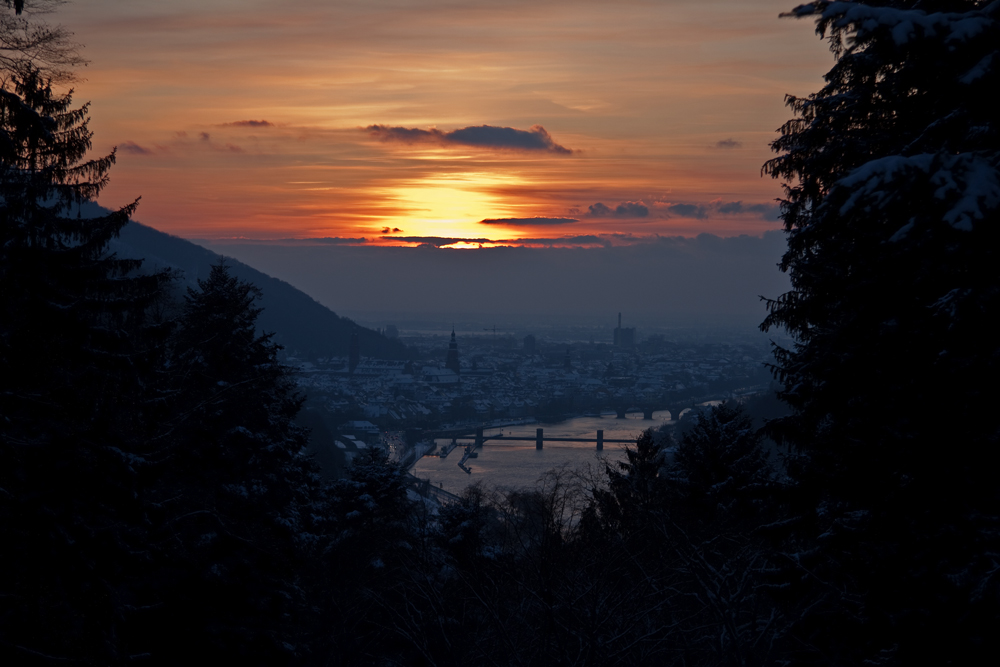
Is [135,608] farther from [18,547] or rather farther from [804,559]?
[804,559]

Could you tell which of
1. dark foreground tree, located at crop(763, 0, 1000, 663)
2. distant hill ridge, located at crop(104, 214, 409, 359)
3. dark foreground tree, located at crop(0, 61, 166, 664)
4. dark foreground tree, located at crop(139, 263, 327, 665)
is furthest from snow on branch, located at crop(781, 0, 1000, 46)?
distant hill ridge, located at crop(104, 214, 409, 359)

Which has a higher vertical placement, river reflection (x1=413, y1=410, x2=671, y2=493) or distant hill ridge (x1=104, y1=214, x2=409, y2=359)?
distant hill ridge (x1=104, y1=214, x2=409, y2=359)

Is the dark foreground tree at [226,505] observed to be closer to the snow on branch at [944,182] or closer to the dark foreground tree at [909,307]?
the dark foreground tree at [909,307]

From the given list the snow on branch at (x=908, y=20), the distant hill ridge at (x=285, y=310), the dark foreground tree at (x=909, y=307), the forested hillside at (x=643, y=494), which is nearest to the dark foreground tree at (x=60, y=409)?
the forested hillside at (x=643, y=494)

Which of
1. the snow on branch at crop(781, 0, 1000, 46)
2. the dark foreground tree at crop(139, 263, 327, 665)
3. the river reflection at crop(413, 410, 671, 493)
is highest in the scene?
the snow on branch at crop(781, 0, 1000, 46)

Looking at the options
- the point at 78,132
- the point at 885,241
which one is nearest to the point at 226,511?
the point at 78,132

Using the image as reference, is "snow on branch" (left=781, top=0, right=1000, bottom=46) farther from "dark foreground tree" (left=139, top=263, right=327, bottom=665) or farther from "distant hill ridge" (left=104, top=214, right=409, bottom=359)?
"distant hill ridge" (left=104, top=214, right=409, bottom=359)
